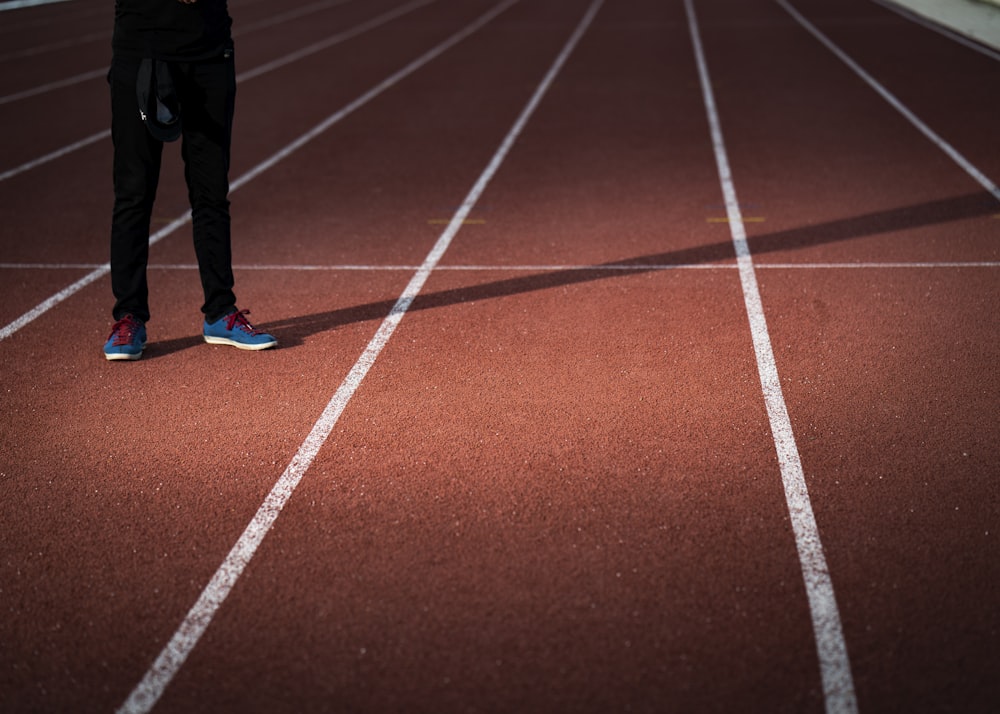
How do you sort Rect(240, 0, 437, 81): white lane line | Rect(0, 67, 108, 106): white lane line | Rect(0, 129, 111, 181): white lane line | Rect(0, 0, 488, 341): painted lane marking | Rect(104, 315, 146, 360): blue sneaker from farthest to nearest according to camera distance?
Rect(240, 0, 437, 81): white lane line < Rect(0, 67, 108, 106): white lane line < Rect(0, 129, 111, 181): white lane line < Rect(0, 0, 488, 341): painted lane marking < Rect(104, 315, 146, 360): blue sneaker

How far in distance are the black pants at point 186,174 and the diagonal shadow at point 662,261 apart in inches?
15.0

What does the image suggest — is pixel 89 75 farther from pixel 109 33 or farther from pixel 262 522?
pixel 262 522

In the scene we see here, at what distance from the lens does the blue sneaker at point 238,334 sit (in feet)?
16.3

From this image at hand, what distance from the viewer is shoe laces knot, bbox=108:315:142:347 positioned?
4.88 metres

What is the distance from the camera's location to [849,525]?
3.41 meters

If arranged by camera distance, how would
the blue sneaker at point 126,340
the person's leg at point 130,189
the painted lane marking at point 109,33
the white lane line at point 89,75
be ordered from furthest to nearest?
the painted lane marking at point 109,33 < the white lane line at point 89,75 < the blue sneaker at point 126,340 < the person's leg at point 130,189

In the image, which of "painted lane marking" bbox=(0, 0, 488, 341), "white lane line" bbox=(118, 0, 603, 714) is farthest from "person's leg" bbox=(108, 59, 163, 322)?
"white lane line" bbox=(118, 0, 603, 714)

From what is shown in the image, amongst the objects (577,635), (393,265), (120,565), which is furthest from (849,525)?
(393,265)

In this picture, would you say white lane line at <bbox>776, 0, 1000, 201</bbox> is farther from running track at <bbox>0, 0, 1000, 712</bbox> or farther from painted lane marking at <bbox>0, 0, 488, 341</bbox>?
painted lane marking at <bbox>0, 0, 488, 341</bbox>

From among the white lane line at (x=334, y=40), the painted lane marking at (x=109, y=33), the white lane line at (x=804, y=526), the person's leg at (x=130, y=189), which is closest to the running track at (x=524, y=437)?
the white lane line at (x=804, y=526)

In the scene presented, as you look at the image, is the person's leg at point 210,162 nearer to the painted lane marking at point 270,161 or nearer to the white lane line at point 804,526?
the painted lane marking at point 270,161

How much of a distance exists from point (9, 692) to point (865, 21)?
56.9 feet

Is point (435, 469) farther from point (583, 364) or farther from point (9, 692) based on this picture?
point (9, 692)

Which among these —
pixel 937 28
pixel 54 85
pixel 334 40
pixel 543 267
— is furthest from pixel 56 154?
pixel 937 28
